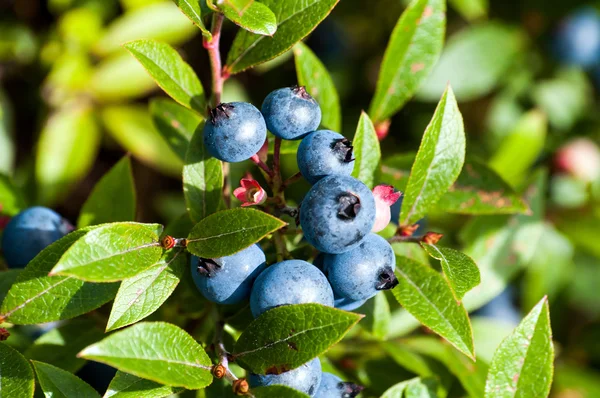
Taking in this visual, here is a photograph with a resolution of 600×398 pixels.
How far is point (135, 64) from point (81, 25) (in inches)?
11.8

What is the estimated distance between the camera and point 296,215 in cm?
133

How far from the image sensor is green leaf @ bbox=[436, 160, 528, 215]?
69.0 inches

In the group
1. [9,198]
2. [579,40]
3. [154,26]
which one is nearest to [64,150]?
[154,26]

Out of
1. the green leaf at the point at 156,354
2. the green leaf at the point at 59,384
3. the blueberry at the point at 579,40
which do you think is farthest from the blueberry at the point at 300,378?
the blueberry at the point at 579,40

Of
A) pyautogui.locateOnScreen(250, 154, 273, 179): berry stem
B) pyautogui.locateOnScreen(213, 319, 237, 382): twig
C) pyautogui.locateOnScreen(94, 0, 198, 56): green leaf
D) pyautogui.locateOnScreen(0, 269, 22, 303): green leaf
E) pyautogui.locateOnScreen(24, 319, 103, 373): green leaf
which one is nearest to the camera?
pyautogui.locateOnScreen(213, 319, 237, 382): twig

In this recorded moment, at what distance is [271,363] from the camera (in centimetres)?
120

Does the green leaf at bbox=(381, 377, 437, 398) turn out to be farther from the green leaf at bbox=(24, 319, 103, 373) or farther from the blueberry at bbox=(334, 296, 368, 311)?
the green leaf at bbox=(24, 319, 103, 373)

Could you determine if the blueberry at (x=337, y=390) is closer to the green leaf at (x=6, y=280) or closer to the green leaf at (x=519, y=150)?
the green leaf at (x=6, y=280)

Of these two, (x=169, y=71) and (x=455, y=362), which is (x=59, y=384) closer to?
(x=169, y=71)

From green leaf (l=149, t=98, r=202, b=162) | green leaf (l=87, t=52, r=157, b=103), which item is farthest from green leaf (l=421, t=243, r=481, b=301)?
green leaf (l=87, t=52, r=157, b=103)

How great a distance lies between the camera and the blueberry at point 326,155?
1.24 meters

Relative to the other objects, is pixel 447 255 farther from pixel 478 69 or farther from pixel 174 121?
pixel 478 69

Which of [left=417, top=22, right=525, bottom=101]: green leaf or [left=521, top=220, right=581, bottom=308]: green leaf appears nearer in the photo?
[left=521, top=220, right=581, bottom=308]: green leaf

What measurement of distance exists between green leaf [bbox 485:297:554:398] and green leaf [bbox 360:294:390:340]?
0.33 meters
